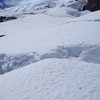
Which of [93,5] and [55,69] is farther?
[93,5]

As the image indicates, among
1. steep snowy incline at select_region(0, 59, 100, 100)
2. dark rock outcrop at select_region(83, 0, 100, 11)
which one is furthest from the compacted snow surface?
dark rock outcrop at select_region(83, 0, 100, 11)

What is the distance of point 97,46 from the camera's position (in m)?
10.1

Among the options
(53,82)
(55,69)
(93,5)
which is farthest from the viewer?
(93,5)

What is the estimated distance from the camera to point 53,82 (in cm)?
723

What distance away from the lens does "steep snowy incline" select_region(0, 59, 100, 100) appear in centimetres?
660

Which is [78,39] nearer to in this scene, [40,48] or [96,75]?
[40,48]

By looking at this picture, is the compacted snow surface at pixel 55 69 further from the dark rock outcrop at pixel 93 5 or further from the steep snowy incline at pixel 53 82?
the dark rock outcrop at pixel 93 5

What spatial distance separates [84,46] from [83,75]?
3.06m

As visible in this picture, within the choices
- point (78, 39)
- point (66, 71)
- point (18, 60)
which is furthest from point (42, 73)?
point (78, 39)

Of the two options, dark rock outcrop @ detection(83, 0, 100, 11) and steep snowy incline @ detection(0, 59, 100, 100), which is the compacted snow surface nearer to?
steep snowy incline @ detection(0, 59, 100, 100)

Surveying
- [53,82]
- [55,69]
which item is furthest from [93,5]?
[53,82]

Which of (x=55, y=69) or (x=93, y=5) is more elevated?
(x=55, y=69)

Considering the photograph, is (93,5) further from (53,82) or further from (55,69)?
(53,82)

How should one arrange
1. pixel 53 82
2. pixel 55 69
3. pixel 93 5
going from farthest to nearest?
pixel 93 5, pixel 55 69, pixel 53 82
